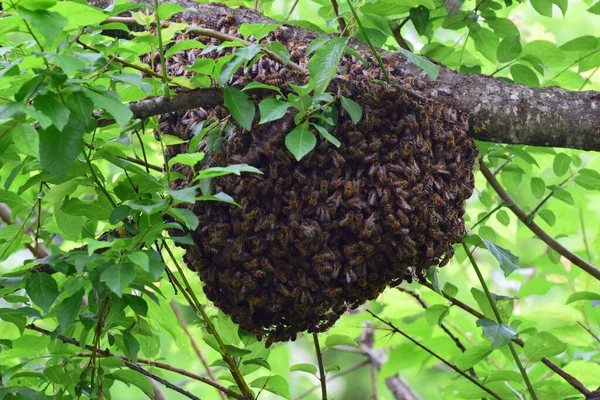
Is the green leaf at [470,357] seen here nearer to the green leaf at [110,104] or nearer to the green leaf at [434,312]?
the green leaf at [434,312]

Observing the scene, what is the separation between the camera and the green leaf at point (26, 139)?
4.58 ft

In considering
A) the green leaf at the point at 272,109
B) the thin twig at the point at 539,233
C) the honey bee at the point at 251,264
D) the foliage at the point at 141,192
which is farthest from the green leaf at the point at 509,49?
the honey bee at the point at 251,264

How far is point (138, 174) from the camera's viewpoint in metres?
1.70

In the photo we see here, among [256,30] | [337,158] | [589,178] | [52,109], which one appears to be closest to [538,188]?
[589,178]

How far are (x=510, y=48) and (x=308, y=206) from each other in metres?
1.04

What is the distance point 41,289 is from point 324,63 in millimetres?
867

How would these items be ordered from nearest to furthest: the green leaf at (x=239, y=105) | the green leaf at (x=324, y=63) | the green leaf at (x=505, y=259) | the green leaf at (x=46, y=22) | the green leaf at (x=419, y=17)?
the green leaf at (x=46, y=22), the green leaf at (x=324, y=63), the green leaf at (x=239, y=105), the green leaf at (x=505, y=259), the green leaf at (x=419, y=17)

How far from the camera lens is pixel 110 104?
1.45m

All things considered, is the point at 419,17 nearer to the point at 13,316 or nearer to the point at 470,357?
the point at 470,357

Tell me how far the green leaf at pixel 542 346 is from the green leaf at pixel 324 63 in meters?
1.13

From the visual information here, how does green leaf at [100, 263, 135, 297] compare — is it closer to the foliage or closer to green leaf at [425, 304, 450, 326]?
the foliage

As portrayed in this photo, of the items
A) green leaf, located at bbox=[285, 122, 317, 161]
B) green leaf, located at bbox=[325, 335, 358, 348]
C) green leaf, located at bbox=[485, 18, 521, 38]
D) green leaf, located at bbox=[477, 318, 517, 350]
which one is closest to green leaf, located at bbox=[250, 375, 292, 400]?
green leaf, located at bbox=[325, 335, 358, 348]

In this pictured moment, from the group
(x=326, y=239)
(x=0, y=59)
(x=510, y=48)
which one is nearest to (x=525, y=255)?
(x=510, y=48)

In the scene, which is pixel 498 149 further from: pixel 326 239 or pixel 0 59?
pixel 0 59
